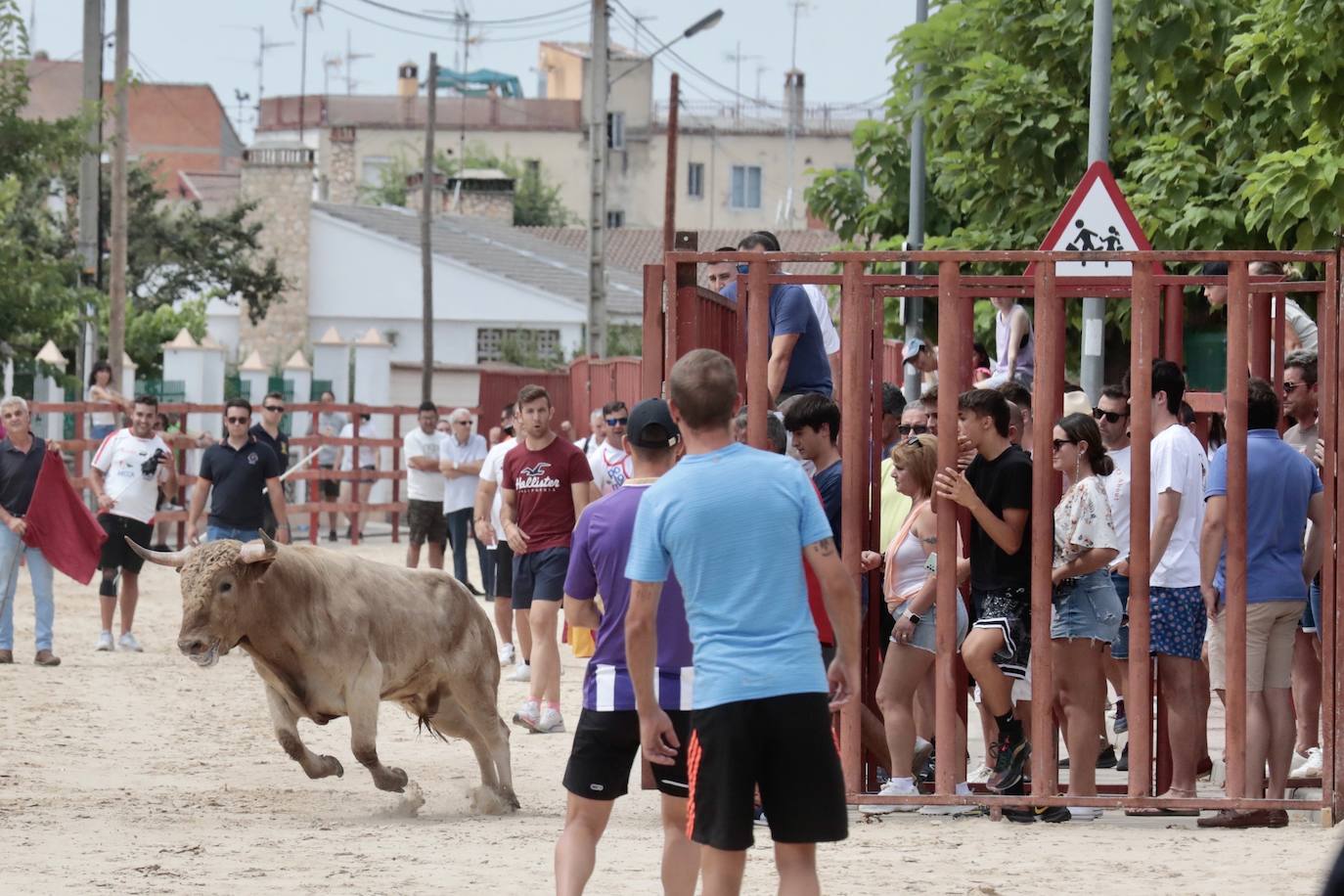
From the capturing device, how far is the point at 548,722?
1279cm

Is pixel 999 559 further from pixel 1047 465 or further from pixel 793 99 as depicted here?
pixel 793 99

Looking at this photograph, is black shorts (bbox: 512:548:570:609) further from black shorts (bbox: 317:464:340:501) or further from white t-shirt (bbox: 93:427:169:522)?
black shorts (bbox: 317:464:340:501)

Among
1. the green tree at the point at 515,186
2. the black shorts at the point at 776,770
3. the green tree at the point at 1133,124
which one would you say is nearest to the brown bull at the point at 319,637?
the black shorts at the point at 776,770

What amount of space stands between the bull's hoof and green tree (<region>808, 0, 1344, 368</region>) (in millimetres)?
6434

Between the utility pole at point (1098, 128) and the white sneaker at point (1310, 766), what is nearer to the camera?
the white sneaker at point (1310, 766)

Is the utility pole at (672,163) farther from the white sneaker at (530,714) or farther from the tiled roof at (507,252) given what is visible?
the white sneaker at (530,714)

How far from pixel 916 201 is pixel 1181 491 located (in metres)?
12.5

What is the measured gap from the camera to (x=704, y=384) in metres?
6.05

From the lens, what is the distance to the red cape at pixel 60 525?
52.2 ft

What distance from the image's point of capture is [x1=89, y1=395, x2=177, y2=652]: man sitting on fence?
16.8 metres

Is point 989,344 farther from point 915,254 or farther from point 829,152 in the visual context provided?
point 829,152

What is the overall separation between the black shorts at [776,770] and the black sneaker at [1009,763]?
3496 millimetres

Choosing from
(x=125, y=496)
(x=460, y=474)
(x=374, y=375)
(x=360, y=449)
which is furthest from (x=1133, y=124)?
(x=374, y=375)

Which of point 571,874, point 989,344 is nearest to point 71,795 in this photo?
point 571,874
